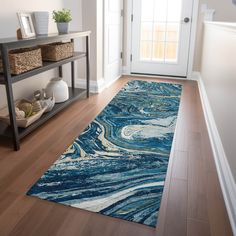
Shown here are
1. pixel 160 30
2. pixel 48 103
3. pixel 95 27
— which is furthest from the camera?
pixel 160 30

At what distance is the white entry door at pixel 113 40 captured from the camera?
339cm

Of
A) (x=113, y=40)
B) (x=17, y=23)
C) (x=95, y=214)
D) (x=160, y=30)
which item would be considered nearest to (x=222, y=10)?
(x=160, y=30)

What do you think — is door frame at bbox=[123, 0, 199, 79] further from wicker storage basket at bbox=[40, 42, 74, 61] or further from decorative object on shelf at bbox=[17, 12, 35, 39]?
decorative object on shelf at bbox=[17, 12, 35, 39]

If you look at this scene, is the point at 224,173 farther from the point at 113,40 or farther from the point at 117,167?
the point at 113,40

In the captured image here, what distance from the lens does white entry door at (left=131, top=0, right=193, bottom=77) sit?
12.8ft

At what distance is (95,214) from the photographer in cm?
128

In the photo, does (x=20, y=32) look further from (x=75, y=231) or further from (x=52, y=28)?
(x=75, y=231)

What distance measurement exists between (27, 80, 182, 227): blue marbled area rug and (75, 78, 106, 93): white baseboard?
2.06ft

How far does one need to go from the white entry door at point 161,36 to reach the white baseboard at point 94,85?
3.71ft

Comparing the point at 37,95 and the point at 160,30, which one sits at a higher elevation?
the point at 160,30

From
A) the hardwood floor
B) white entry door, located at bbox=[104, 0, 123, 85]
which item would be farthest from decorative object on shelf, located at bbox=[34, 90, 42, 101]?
white entry door, located at bbox=[104, 0, 123, 85]

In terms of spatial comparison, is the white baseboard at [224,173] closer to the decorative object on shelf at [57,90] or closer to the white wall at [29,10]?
the decorative object on shelf at [57,90]

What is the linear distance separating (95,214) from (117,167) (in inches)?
17.3

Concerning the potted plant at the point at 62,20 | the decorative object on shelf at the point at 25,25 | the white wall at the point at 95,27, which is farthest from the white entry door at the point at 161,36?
the decorative object on shelf at the point at 25,25
